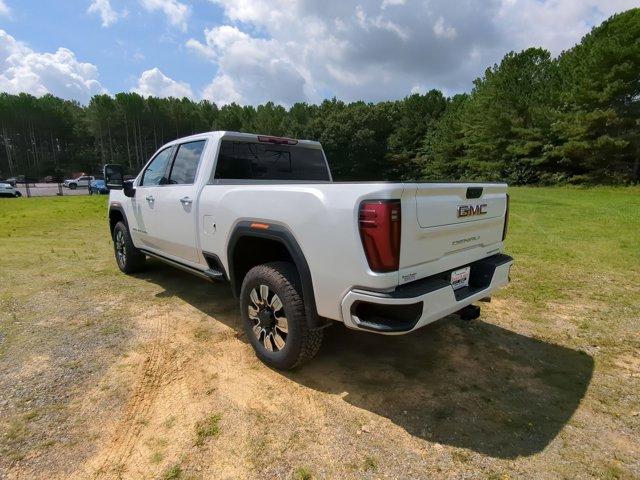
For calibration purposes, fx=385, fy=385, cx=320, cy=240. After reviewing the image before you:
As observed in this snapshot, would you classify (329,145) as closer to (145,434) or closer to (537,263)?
(537,263)

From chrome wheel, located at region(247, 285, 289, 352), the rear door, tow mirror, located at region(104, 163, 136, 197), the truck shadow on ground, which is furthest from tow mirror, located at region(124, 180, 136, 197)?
chrome wheel, located at region(247, 285, 289, 352)

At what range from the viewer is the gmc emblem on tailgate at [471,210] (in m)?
2.74

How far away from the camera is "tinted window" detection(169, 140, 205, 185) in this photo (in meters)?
4.03

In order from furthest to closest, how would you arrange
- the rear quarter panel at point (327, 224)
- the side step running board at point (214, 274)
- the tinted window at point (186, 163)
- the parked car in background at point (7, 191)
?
the parked car in background at point (7, 191)
the tinted window at point (186, 163)
the side step running board at point (214, 274)
the rear quarter panel at point (327, 224)

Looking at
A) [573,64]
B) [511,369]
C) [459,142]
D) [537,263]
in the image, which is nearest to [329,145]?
[459,142]

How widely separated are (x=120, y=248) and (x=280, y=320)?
4.07m

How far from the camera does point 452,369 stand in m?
3.12

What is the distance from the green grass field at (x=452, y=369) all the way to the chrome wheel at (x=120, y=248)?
0.25 metres

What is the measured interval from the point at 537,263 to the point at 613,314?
6.95 ft

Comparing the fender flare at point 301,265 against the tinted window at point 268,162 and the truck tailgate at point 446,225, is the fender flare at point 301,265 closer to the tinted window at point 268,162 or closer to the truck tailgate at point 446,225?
the truck tailgate at point 446,225

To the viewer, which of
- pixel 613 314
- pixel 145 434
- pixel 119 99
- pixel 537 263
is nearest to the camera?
pixel 145 434

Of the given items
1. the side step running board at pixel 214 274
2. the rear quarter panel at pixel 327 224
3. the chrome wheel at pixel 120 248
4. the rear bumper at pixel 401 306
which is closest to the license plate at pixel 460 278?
the rear bumper at pixel 401 306

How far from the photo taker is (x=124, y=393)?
9.18ft

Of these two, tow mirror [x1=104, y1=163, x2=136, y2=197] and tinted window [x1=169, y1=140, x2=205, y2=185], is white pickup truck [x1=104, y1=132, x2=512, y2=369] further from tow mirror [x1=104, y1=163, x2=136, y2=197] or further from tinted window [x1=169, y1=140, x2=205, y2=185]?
tow mirror [x1=104, y1=163, x2=136, y2=197]
